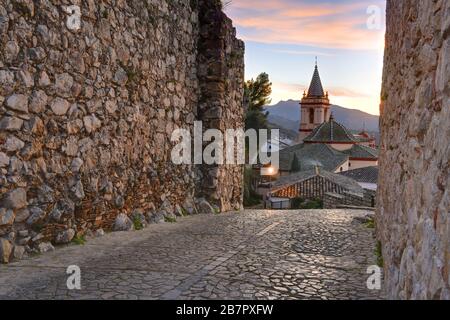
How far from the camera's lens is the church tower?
59531mm

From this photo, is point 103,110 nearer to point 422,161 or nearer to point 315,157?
point 422,161

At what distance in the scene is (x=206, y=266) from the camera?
4.04 metres

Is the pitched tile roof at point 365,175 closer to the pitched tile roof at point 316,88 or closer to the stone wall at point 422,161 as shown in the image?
the pitched tile roof at point 316,88

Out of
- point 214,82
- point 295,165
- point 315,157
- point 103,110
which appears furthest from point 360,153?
point 103,110

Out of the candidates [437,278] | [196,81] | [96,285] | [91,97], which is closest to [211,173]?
[196,81]

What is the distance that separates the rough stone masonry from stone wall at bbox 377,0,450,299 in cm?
319

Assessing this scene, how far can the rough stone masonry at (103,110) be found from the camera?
4055 mm

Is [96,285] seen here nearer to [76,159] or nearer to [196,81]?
[76,159]

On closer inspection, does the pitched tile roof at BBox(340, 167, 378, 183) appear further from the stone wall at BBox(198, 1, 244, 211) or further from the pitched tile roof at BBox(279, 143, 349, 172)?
the stone wall at BBox(198, 1, 244, 211)

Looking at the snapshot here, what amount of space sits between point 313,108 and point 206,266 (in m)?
58.0

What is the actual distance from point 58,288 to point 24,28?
2.37m

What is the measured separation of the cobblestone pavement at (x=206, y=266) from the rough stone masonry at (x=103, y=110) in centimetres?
44

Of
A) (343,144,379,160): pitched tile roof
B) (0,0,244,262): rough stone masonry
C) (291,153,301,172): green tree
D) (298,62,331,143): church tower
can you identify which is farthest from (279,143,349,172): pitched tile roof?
(0,0,244,262): rough stone masonry

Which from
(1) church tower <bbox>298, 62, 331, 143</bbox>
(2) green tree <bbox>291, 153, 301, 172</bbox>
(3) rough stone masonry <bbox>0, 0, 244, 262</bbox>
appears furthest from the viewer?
(1) church tower <bbox>298, 62, 331, 143</bbox>
